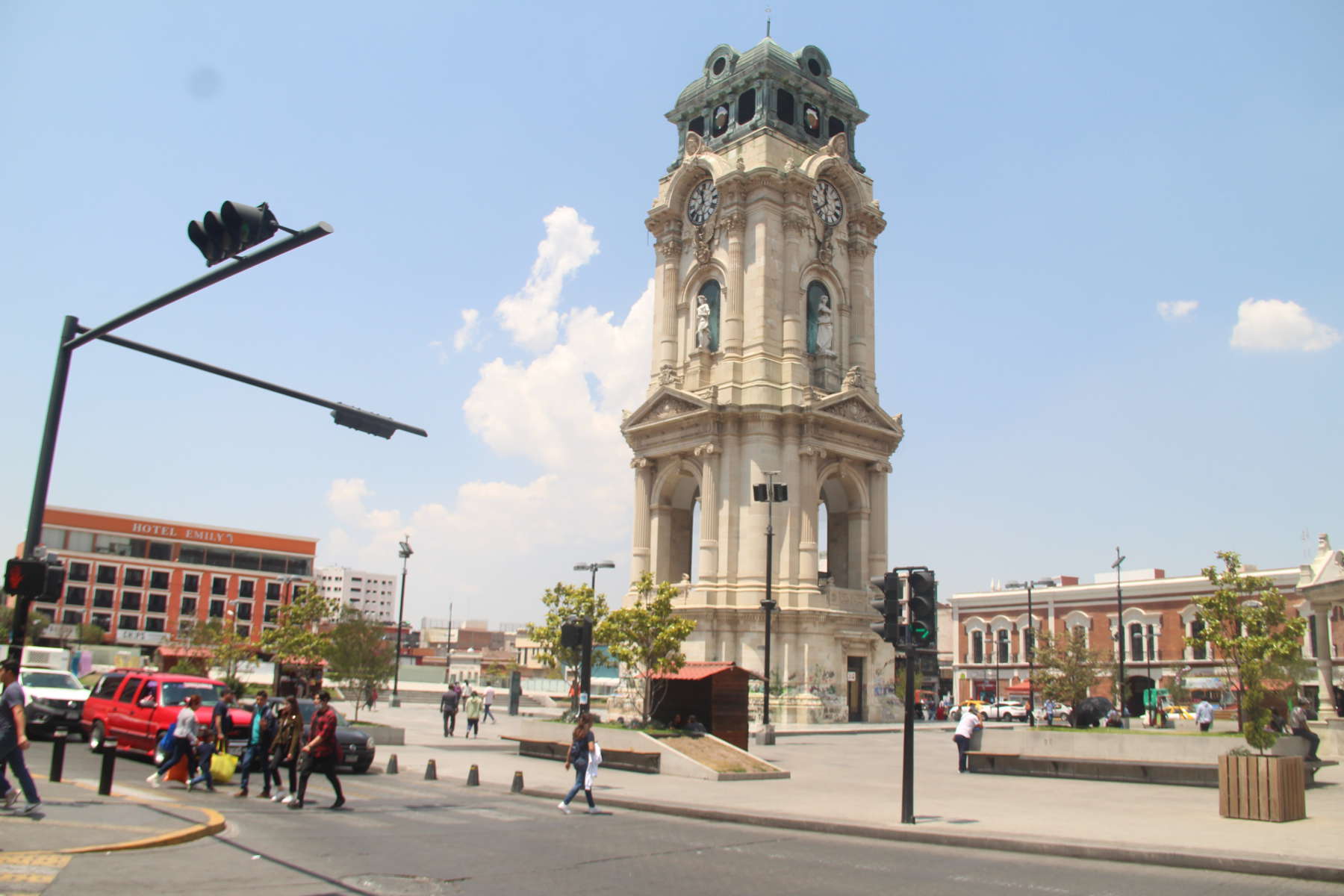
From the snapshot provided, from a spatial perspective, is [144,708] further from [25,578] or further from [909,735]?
[909,735]

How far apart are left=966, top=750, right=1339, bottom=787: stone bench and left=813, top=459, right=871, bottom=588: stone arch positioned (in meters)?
25.8

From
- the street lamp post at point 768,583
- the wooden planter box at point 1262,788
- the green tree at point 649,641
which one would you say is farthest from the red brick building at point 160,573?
the wooden planter box at point 1262,788

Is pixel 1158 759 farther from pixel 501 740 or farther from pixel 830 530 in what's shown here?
pixel 830 530

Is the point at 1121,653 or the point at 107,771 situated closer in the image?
the point at 107,771

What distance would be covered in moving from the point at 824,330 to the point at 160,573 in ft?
259

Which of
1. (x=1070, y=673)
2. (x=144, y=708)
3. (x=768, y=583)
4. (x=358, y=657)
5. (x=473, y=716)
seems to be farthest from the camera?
(x=1070, y=673)

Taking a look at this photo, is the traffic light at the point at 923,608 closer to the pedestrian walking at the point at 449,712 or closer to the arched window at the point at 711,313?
the pedestrian walking at the point at 449,712

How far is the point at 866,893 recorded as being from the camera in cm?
1084

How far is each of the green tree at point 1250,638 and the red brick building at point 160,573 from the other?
281 feet

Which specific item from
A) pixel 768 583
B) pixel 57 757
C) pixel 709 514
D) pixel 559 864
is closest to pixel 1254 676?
pixel 559 864

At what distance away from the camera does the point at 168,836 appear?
39.9 ft

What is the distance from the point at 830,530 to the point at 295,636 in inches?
1077

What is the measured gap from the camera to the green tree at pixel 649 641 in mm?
29266

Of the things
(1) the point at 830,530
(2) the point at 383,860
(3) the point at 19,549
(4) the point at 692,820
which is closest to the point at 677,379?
(1) the point at 830,530
